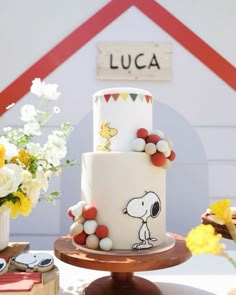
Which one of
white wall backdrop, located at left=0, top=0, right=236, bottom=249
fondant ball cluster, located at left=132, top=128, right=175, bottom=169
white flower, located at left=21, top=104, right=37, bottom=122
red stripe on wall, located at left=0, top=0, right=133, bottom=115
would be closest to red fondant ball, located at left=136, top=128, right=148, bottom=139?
fondant ball cluster, located at left=132, top=128, right=175, bottom=169

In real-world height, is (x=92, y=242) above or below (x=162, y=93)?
below

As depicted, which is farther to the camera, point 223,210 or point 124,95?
point 124,95

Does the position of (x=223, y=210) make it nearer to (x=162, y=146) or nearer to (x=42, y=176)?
(x=162, y=146)

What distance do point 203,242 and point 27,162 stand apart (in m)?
0.41

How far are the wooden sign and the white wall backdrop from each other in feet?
0.09

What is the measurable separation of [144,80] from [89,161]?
0.89 m

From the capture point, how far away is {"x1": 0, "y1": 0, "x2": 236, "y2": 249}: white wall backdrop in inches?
55.3

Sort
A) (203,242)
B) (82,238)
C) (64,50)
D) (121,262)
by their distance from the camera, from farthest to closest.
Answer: (64,50), (82,238), (121,262), (203,242)

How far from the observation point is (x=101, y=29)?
1451mm

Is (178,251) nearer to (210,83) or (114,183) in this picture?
(114,183)

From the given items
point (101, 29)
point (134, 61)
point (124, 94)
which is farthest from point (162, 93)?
point (124, 94)

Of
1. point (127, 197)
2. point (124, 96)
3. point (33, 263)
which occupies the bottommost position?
point (33, 263)

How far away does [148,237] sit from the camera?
24.6 inches

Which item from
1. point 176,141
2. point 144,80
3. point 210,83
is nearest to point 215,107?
point 210,83
